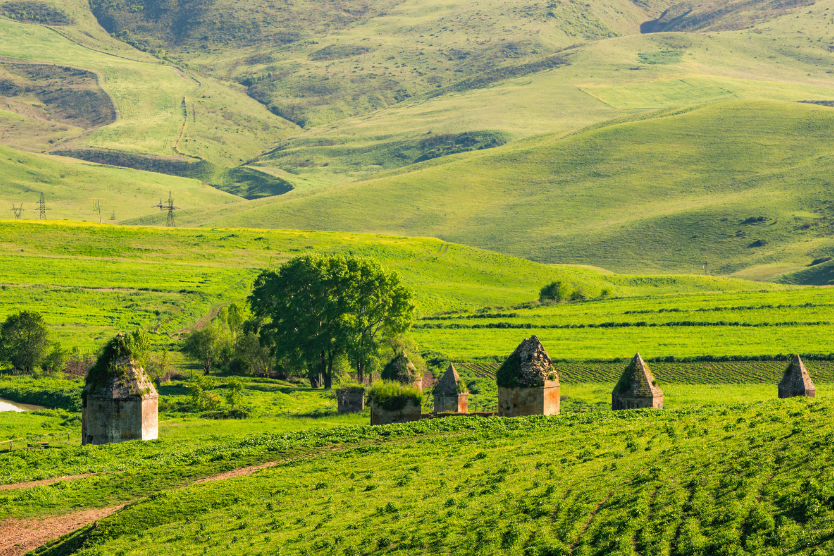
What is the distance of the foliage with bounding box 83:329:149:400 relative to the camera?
1374 inches

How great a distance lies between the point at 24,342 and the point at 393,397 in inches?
1786

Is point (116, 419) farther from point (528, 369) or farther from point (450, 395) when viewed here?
point (450, 395)

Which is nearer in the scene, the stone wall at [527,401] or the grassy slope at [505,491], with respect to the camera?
the grassy slope at [505,491]

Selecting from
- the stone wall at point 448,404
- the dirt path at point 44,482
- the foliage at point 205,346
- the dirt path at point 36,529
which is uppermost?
the foliage at point 205,346

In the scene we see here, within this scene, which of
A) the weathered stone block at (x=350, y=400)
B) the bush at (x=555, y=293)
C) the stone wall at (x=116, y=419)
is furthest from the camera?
the bush at (x=555, y=293)

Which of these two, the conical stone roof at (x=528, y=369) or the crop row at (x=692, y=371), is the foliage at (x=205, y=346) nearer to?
the crop row at (x=692, y=371)

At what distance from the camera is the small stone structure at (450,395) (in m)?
50.8

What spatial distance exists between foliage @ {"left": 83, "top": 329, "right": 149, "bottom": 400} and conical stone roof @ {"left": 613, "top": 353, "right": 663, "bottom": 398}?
21.0 m

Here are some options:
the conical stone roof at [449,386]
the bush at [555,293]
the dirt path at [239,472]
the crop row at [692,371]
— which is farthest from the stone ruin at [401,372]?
the bush at [555,293]

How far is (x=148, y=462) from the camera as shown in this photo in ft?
109

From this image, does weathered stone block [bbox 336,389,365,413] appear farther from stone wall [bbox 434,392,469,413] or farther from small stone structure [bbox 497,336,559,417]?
small stone structure [bbox 497,336,559,417]

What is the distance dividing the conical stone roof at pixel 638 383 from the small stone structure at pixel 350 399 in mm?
21060

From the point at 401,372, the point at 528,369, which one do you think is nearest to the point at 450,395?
the point at 401,372

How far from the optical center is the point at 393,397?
4078cm
